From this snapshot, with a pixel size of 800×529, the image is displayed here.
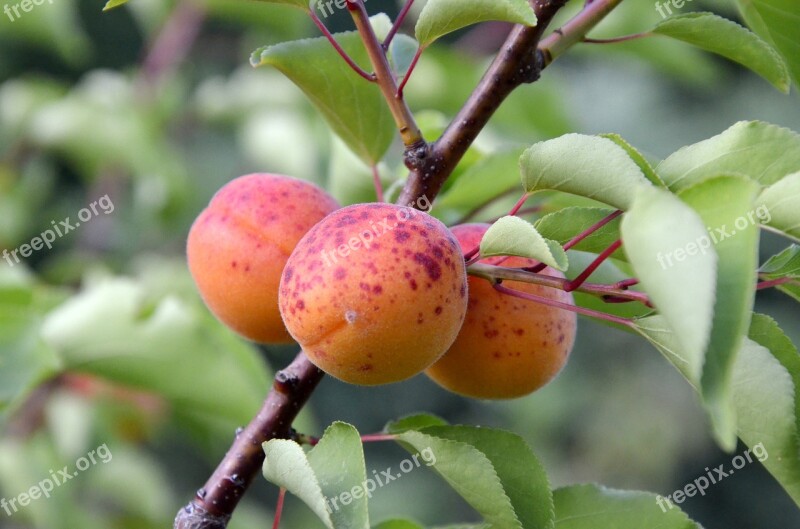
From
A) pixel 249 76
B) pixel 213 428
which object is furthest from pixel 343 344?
pixel 249 76

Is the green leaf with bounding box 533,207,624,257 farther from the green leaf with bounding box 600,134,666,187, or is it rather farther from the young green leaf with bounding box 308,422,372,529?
the young green leaf with bounding box 308,422,372,529

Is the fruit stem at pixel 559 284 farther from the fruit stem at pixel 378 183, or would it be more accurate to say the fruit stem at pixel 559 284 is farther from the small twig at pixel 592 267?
the fruit stem at pixel 378 183

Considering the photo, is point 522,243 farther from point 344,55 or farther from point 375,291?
point 344,55

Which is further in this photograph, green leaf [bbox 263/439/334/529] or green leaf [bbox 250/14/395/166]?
green leaf [bbox 250/14/395/166]
